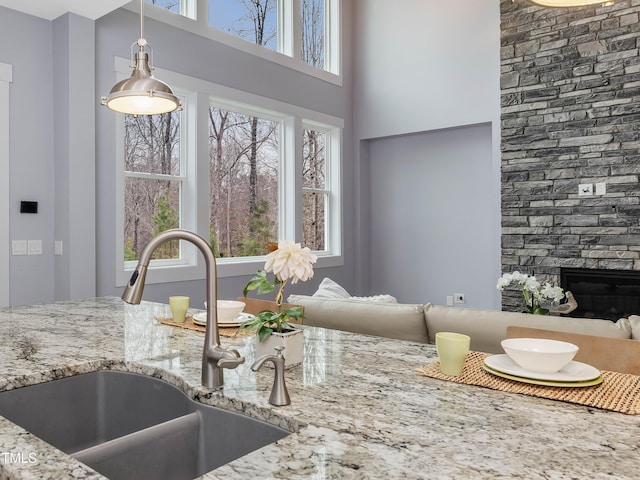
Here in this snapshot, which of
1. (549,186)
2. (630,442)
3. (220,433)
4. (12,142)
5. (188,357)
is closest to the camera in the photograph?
(630,442)

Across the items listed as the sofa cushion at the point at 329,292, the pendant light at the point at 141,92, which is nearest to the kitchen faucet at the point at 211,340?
the pendant light at the point at 141,92

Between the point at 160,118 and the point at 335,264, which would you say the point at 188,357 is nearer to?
the point at 160,118

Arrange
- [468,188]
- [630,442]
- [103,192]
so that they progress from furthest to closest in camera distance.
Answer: [468,188] < [103,192] < [630,442]

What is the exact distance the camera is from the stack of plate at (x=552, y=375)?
1.04 meters

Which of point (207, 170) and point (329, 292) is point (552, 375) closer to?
point (329, 292)

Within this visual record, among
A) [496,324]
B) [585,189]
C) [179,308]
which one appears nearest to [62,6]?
[179,308]

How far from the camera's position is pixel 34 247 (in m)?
3.35

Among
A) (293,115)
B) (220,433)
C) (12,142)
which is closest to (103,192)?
(12,142)

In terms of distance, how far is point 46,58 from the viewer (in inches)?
134

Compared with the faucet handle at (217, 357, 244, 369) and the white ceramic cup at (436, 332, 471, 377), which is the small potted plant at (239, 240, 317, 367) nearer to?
the faucet handle at (217, 357, 244, 369)

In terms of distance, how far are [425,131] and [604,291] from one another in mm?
2323

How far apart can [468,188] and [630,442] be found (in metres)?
4.68

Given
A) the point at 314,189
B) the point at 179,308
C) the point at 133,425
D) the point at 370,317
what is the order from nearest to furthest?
the point at 133,425 → the point at 179,308 → the point at 370,317 → the point at 314,189

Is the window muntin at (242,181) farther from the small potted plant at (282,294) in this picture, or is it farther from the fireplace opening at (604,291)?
the small potted plant at (282,294)
